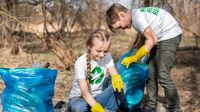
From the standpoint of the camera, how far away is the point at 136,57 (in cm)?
392

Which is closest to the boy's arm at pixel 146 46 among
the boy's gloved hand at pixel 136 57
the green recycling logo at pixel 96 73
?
the boy's gloved hand at pixel 136 57

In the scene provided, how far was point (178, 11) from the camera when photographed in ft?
28.7

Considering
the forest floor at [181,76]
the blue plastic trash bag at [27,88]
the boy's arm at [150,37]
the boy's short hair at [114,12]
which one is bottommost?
the forest floor at [181,76]

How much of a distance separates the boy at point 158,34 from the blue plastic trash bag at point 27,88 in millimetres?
816

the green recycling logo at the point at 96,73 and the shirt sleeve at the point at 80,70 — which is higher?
the shirt sleeve at the point at 80,70

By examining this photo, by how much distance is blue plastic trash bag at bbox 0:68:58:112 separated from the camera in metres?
3.57

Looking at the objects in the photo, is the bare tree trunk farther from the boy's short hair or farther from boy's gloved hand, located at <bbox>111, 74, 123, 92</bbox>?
boy's gloved hand, located at <bbox>111, 74, 123, 92</bbox>

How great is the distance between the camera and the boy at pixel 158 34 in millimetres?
3930

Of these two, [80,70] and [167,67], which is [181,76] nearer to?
[167,67]

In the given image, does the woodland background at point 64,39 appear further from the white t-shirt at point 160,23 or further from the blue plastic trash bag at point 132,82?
the white t-shirt at point 160,23

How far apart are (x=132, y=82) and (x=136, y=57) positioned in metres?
0.41

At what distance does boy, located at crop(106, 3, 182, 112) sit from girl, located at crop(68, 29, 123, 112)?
30 cm

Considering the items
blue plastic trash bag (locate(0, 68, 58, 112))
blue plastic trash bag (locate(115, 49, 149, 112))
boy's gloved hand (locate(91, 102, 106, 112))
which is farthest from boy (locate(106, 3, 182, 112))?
blue plastic trash bag (locate(0, 68, 58, 112))

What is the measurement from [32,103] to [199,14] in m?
7.82
